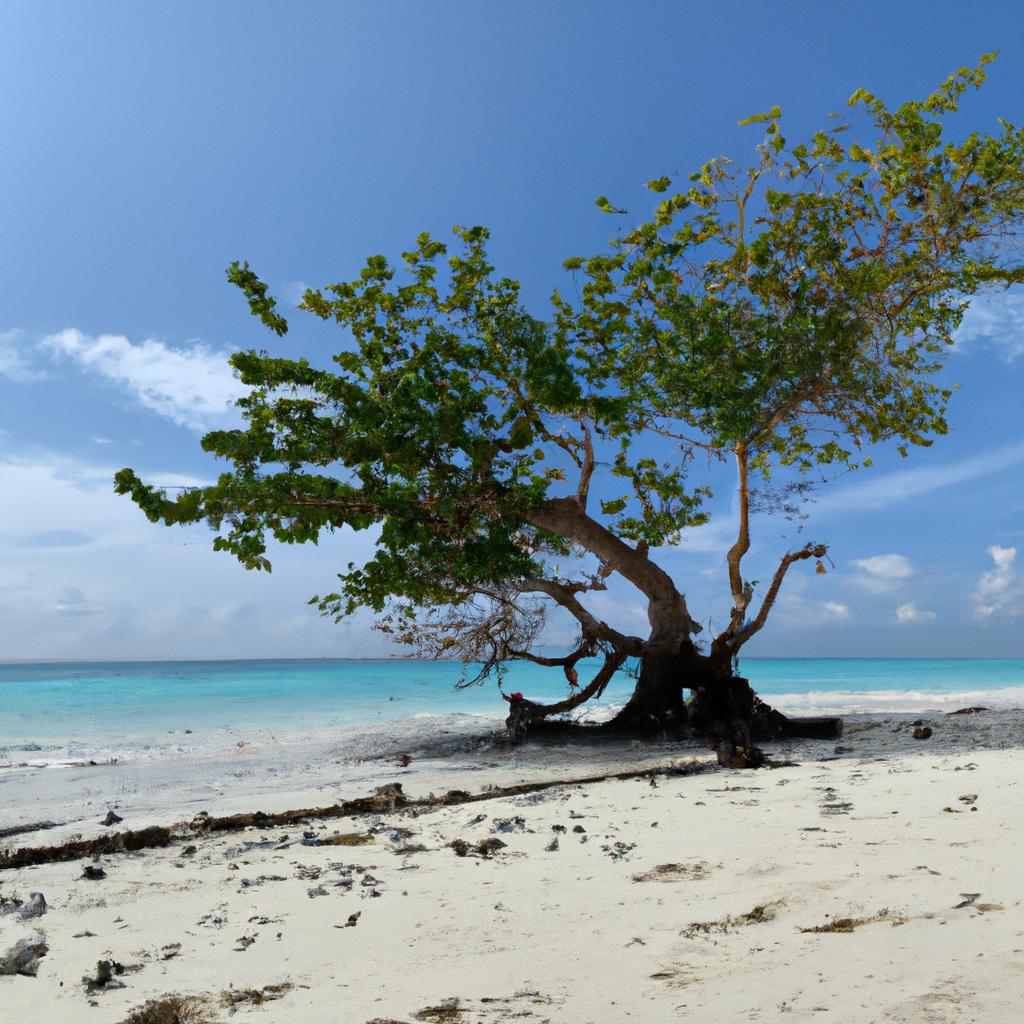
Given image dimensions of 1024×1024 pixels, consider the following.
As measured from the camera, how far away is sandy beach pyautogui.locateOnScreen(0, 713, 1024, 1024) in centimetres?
274

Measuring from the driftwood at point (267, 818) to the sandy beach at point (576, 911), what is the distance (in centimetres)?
15

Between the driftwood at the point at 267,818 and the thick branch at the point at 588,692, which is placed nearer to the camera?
the driftwood at the point at 267,818

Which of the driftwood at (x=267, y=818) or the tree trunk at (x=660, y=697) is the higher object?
the tree trunk at (x=660, y=697)

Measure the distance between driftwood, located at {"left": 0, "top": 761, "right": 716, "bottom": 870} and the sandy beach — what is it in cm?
15

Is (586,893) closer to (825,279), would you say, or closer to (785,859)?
(785,859)

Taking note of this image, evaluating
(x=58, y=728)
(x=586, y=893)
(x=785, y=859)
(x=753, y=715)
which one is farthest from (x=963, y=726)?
(x=58, y=728)

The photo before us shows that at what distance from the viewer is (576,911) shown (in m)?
3.73

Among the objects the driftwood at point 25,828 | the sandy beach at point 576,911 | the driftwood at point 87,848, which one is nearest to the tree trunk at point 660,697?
the sandy beach at point 576,911

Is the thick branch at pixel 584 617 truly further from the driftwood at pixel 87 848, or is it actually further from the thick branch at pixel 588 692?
the driftwood at pixel 87 848

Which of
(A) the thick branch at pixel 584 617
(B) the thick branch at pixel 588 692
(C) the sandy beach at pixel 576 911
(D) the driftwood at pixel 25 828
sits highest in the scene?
(A) the thick branch at pixel 584 617

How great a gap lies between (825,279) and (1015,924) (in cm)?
1088

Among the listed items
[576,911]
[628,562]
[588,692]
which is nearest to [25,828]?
[576,911]

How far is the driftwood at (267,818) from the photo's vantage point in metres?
5.43

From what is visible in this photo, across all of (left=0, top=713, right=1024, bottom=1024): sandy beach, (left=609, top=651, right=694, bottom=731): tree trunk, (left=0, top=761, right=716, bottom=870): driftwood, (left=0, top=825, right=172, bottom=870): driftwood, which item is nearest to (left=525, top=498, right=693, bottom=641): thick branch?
(left=609, top=651, right=694, bottom=731): tree trunk
